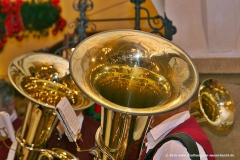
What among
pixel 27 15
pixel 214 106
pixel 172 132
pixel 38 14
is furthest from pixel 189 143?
pixel 27 15

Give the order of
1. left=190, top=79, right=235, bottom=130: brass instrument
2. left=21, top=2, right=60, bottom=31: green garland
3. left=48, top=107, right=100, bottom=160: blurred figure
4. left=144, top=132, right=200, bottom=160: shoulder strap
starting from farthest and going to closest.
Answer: left=21, top=2, right=60, bottom=31: green garland < left=48, top=107, right=100, bottom=160: blurred figure < left=190, top=79, right=235, bottom=130: brass instrument < left=144, top=132, right=200, bottom=160: shoulder strap

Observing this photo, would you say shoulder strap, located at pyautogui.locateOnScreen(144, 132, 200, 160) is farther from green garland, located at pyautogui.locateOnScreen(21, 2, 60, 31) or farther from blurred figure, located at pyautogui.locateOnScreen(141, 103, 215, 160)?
green garland, located at pyautogui.locateOnScreen(21, 2, 60, 31)

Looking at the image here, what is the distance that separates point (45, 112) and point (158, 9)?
1057 mm

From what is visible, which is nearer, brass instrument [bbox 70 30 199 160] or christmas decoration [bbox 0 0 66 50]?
brass instrument [bbox 70 30 199 160]

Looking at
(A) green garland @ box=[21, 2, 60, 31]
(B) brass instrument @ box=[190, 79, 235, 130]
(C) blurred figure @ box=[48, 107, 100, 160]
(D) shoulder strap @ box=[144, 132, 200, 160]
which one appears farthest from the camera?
(A) green garland @ box=[21, 2, 60, 31]

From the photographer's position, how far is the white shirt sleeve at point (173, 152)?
1.34 m

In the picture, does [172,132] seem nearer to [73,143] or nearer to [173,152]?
[173,152]

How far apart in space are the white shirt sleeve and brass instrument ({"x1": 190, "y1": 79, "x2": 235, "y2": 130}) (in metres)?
0.41

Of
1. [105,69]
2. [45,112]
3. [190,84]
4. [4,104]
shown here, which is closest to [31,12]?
[4,104]

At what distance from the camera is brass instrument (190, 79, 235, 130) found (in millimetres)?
1856

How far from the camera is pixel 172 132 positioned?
1.61 metres

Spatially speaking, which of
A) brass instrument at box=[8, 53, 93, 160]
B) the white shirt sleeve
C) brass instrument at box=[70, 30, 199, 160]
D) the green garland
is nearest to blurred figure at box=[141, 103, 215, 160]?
the white shirt sleeve

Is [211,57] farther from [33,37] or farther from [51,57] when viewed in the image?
[33,37]

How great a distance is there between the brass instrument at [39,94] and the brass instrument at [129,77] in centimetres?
58
